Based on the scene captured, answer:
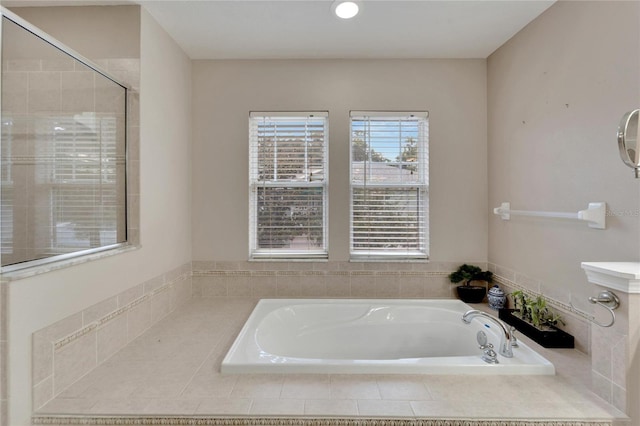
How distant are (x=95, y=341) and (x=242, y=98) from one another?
1.84 m

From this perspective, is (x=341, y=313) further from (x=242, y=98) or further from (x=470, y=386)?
(x=242, y=98)

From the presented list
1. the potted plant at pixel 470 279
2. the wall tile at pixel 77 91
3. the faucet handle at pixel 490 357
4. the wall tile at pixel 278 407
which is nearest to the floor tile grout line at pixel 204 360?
the wall tile at pixel 278 407

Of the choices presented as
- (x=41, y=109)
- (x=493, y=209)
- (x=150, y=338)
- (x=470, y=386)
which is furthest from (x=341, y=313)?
(x=41, y=109)

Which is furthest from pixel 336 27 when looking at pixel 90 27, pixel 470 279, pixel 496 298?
pixel 496 298

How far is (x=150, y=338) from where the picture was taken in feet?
5.66

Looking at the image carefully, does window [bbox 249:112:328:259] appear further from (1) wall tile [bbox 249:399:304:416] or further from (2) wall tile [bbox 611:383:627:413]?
(2) wall tile [bbox 611:383:627:413]

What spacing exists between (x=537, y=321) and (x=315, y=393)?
53.7 inches

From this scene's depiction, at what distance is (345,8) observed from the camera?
170cm

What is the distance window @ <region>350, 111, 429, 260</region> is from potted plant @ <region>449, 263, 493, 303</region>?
10.9 inches

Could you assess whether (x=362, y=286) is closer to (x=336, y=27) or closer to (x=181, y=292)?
(x=181, y=292)

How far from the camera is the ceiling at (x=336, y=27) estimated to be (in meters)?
1.75

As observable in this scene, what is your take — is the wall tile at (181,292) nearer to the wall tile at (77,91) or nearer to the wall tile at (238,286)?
the wall tile at (238,286)

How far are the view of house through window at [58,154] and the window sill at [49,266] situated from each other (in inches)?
6.8

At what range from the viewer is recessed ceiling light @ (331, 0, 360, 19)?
166cm
